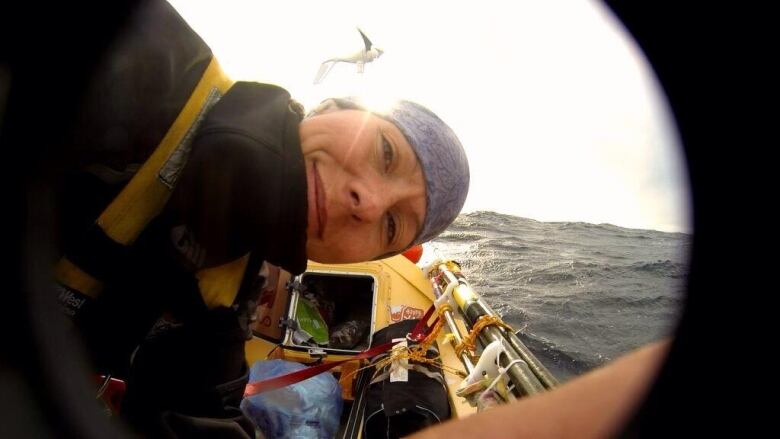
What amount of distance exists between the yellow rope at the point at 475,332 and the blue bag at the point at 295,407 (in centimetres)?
99

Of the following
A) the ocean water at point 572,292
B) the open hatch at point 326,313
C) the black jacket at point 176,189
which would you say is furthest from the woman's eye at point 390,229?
the open hatch at point 326,313

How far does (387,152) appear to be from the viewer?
4.23 feet

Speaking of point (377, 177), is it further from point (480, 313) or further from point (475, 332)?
point (480, 313)

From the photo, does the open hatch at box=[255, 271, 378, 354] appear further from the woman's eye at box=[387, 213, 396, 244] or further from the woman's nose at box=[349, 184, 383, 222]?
the woman's nose at box=[349, 184, 383, 222]

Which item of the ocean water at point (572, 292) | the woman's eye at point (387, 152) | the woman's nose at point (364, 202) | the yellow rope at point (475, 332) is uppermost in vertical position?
the woman's eye at point (387, 152)

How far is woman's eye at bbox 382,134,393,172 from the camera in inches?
50.5

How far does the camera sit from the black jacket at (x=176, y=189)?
2.57ft

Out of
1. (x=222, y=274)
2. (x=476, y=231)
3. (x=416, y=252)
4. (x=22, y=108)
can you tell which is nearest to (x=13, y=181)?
(x=22, y=108)

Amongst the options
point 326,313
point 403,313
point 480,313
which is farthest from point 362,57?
point 480,313

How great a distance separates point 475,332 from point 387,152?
1.71 meters

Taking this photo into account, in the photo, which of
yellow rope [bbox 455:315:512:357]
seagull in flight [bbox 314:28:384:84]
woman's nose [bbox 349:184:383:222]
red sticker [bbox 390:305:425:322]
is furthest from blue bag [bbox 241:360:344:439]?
seagull in flight [bbox 314:28:384:84]

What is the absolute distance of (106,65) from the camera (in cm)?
71

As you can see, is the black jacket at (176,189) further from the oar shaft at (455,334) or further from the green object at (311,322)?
the green object at (311,322)

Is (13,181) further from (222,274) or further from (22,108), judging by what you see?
(222,274)
